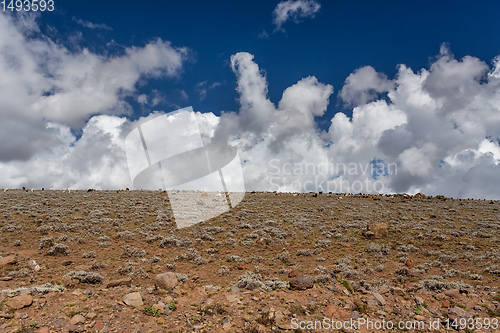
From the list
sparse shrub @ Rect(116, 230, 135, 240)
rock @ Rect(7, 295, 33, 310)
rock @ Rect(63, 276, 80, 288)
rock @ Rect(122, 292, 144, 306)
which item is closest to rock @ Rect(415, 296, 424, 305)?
rock @ Rect(122, 292, 144, 306)

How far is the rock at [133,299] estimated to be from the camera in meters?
9.33

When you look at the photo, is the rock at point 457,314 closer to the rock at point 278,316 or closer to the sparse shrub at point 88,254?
the rock at point 278,316

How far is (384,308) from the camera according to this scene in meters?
9.84

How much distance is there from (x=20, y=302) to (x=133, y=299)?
3796mm

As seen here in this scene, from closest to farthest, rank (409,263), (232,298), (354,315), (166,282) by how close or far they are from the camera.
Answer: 1. (354,315)
2. (232,298)
3. (166,282)
4. (409,263)

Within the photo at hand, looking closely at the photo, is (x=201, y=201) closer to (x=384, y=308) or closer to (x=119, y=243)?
(x=119, y=243)

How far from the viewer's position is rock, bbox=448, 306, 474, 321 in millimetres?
9297

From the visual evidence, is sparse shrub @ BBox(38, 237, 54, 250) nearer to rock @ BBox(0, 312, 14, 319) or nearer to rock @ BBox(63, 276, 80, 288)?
rock @ BBox(63, 276, 80, 288)

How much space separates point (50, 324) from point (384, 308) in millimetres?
12131

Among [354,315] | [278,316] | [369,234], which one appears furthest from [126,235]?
[369,234]

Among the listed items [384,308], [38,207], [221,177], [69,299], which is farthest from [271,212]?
[38,207]

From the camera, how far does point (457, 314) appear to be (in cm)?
938

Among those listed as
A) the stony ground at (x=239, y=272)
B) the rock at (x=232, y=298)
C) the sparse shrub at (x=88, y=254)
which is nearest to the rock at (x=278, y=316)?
the stony ground at (x=239, y=272)

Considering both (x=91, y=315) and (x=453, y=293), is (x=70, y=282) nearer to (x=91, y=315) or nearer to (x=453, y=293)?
(x=91, y=315)
